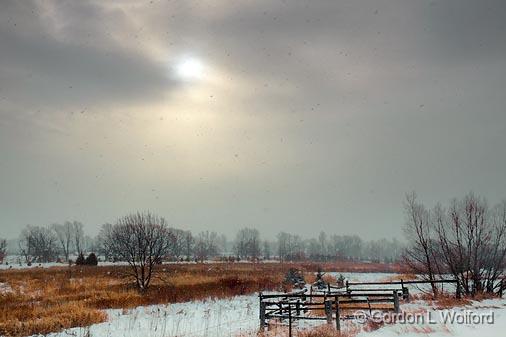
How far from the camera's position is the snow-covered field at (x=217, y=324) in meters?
12.9

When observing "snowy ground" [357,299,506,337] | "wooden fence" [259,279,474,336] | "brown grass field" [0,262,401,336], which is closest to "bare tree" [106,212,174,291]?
"brown grass field" [0,262,401,336]

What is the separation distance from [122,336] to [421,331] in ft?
38.5

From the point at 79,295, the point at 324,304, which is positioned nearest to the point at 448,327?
the point at 324,304

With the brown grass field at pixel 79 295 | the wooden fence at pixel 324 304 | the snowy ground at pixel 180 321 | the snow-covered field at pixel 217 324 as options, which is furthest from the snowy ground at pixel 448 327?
the brown grass field at pixel 79 295

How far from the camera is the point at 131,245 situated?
32.9 metres

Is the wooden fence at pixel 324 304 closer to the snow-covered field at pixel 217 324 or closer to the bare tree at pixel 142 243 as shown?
the snow-covered field at pixel 217 324

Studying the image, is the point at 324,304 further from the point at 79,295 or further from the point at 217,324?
the point at 79,295

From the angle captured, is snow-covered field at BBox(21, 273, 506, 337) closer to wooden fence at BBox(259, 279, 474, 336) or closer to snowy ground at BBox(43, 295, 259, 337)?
snowy ground at BBox(43, 295, 259, 337)

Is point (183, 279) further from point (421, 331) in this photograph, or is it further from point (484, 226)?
point (421, 331)

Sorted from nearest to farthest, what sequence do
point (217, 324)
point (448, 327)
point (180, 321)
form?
point (448, 327)
point (217, 324)
point (180, 321)

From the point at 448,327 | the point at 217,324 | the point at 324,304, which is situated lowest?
the point at 217,324

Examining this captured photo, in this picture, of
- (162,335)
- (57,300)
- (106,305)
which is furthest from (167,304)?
(162,335)

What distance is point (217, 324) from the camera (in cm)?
2039

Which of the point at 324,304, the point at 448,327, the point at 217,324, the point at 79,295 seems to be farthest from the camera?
the point at 79,295
